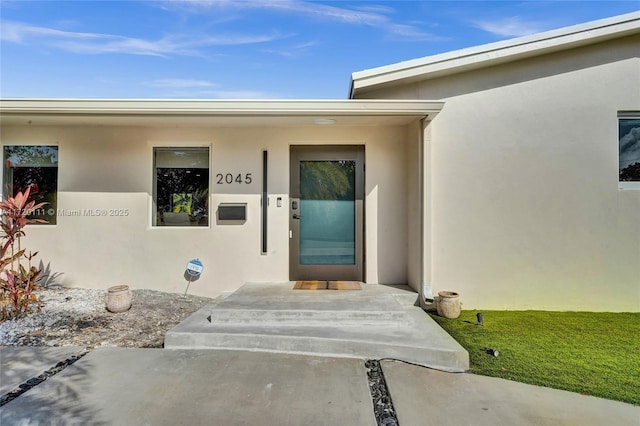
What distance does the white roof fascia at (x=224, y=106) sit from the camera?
14.5ft

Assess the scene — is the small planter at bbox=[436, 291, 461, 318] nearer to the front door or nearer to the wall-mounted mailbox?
the front door

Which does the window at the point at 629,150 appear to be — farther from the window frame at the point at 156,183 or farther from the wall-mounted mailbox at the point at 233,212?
the window frame at the point at 156,183

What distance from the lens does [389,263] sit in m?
5.43

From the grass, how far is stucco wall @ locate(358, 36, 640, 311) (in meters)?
0.41

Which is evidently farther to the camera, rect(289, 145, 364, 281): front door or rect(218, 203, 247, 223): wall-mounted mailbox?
rect(289, 145, 364, 281): front door

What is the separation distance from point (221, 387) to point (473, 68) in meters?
5.01

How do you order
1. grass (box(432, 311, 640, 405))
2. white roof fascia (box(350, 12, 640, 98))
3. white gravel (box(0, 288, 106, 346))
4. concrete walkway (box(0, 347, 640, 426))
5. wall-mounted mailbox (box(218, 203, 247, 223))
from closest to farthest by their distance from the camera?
concrete walkway (box(0, 347, 640, 426)) < grass (box(432, 311, 640, 405)) < white gravel (box(0, 288, 106, 346)) < white roof fascia (box(350, 12, 640, 98)) < wall-mounted mailbox (box(218, 203, 247, 223))

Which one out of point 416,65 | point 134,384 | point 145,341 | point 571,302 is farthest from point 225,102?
point 571,302

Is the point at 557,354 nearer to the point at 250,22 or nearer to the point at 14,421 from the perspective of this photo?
the point at 14,421

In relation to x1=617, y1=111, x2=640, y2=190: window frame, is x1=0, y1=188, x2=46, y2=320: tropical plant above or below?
below

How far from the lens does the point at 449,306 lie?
4422 mm

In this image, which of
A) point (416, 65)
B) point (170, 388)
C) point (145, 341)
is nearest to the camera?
point (170, 388)

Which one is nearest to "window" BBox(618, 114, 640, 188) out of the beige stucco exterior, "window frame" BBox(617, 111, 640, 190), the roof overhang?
"window frame" BBox(617, 111, 640, 190)

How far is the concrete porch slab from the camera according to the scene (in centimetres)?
330
